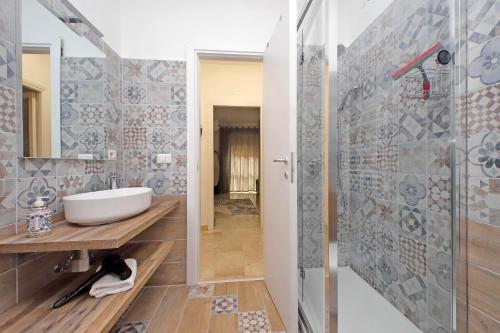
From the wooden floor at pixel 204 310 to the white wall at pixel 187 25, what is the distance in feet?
6.40

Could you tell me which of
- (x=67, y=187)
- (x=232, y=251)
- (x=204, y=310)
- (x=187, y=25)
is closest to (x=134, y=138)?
(x=67, y=187)

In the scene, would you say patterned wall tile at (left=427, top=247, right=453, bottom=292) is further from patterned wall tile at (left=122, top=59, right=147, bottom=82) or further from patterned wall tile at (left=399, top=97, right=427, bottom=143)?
patterned wall tile at (left=122, top=59, right=147, bottom=82)

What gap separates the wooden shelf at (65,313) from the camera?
765 millimetres

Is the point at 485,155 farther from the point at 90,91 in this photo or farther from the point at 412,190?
the point at 90,91

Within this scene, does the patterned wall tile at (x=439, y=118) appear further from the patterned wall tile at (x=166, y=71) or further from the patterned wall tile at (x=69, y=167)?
the patterned wall tile at (x=69, y=167)

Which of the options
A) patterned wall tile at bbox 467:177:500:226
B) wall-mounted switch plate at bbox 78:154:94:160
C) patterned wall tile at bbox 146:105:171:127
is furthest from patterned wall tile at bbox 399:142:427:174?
wall-mounted switch plate at bbox 78:154:94:160

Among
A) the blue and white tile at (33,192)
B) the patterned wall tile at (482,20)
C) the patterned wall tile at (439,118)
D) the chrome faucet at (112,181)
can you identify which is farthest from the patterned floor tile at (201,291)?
the patterned wall tile at (482,20)

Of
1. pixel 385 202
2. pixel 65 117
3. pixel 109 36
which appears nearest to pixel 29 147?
pixel 65 117

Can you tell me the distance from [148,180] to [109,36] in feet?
3.81

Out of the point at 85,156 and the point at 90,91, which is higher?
the point at 90,91

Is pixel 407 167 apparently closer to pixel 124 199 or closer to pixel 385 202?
pixel 385 202

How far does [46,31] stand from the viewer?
110 centimetres

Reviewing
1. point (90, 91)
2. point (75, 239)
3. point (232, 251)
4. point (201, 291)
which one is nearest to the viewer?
point (75, 239)

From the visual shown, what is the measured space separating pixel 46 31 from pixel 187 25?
40.5 inches
